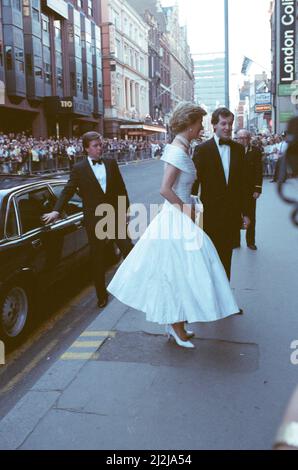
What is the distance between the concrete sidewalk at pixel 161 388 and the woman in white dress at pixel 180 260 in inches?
15.9

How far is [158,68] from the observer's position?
269 feet

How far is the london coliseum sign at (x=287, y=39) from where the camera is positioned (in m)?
29.3

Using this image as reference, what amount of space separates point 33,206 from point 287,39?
2778cm

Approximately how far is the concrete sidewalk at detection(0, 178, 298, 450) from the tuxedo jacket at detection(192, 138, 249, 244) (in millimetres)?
879

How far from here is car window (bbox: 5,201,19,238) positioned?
4890 millimetres

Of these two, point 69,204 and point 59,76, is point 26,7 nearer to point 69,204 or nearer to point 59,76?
point 59,76

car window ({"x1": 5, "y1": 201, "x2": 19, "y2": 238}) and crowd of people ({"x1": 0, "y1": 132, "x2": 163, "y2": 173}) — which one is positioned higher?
crowd of people ({"x1": 0, "y1": 132, "x2": 163, "y2": 173})

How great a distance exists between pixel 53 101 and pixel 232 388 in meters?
36.3

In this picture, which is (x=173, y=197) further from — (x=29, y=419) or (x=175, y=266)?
(x=29, y=419)

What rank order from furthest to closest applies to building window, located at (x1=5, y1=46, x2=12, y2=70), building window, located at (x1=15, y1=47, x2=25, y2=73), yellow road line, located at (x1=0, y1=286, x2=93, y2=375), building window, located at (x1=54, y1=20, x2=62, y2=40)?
building window, located at (x1=54, y1=20, x2=62, y2=40) → building window, located at (x1=15, y1=47, x2=25, y2=73) → building window, located at (x1=5, y1=46, x2=12, y2=70) → yellow road line, located at (x1=0, y1=286, x2=93, y2=375)

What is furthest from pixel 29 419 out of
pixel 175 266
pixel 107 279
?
pixel 107 279

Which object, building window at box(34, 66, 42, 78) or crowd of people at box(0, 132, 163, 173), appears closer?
crowd of people at box(0, 132, 163, 173)

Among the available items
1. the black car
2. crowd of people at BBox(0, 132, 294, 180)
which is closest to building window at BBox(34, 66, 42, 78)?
crowd of people at BBox(0, 132, 294, 180)

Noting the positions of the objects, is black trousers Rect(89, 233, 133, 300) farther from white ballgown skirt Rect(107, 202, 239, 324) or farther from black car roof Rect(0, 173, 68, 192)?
white ballgown skirt Rect(107, 202, 239, 324)
